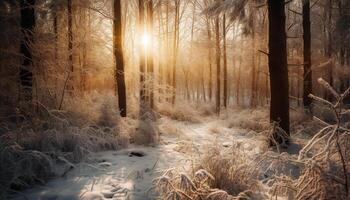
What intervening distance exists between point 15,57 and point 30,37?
110 centimetres

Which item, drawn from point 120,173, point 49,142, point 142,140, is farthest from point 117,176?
point 142,140

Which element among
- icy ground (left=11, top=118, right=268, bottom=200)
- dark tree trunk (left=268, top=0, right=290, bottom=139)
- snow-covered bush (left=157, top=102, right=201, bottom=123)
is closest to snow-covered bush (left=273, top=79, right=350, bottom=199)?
icy ground (left=11, top=118, right=268, bottom=200)

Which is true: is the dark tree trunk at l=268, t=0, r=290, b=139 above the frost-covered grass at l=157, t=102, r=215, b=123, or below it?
above

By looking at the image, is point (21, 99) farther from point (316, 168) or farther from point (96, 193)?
point (316, 168)

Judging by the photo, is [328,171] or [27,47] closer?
[328,171]

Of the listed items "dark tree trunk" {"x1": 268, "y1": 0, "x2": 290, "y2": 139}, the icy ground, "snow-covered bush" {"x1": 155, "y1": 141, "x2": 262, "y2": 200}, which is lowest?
the icy ground

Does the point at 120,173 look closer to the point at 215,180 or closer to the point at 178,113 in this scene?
the point at 215,180

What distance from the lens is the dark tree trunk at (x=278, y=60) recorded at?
23.7ft

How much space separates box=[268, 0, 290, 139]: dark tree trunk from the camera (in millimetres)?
7230

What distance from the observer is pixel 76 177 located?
4848 mm

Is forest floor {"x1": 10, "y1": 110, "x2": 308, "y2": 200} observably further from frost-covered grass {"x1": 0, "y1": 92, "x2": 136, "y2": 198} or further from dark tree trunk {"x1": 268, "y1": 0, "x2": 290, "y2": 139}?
dark tree trunk {"x1": 268, "y1": 0, "x2": 290, "y2": 139}

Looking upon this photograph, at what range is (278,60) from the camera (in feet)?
23.7

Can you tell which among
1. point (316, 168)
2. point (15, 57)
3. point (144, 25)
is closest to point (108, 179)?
point (316, 168)

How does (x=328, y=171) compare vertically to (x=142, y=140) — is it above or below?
above
